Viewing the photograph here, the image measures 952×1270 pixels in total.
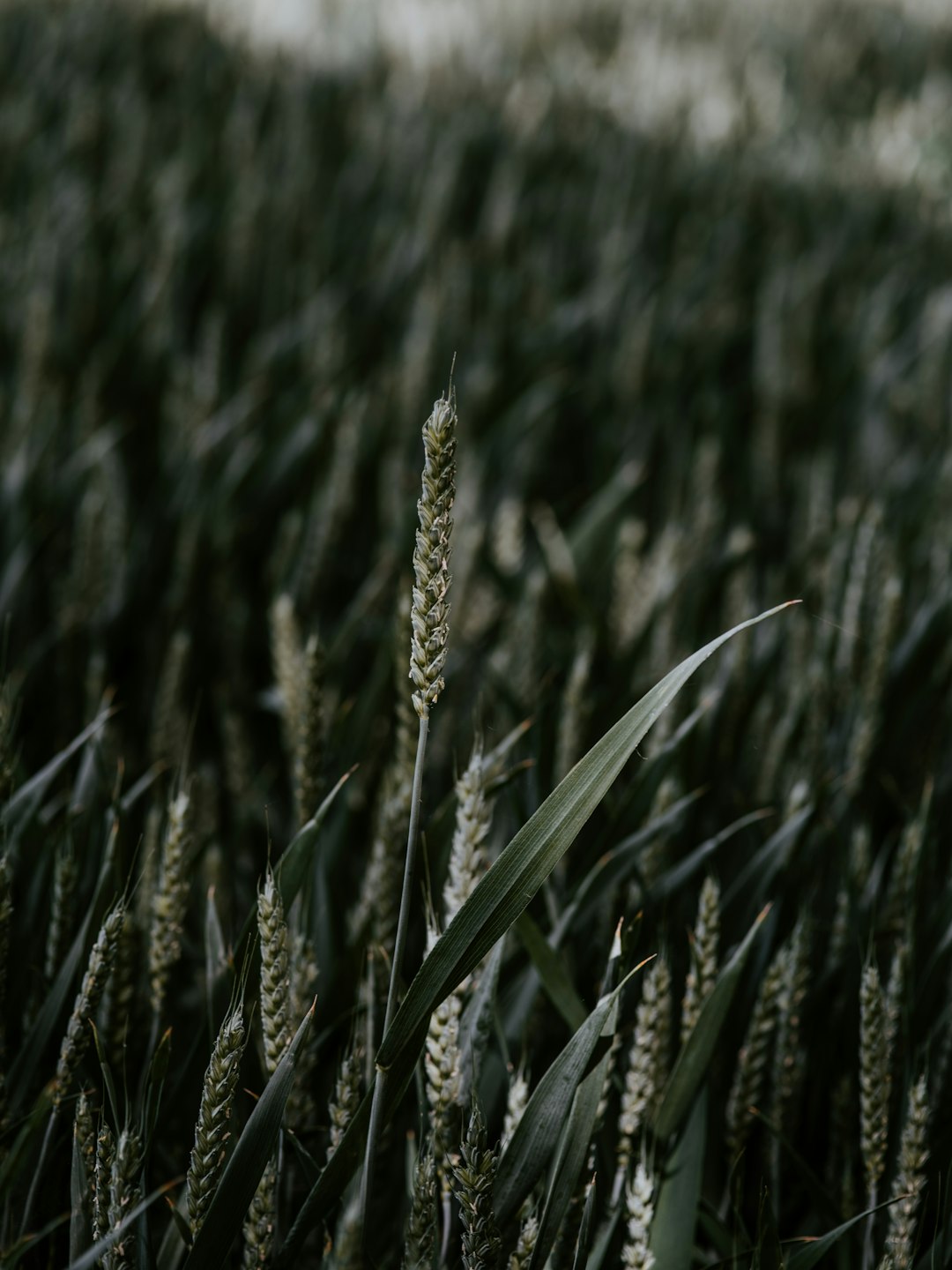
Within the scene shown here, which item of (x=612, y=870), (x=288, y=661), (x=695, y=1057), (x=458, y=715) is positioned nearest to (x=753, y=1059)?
(x=695, y=1057)

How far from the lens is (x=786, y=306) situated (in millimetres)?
2506

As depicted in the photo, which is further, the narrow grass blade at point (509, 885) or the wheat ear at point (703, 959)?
the wheat ear at point (703, 959)

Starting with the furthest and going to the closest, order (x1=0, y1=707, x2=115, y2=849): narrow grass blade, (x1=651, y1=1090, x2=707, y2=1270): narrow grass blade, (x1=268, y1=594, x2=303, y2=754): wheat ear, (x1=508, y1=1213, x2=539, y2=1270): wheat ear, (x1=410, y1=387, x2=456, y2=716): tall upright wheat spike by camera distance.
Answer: (x1=268, y1=594, x2=303, y2=754): wheat ear
(x1=0, y1=707, x2=115, y2=849): narrow grass blade
(x1=651, y1=1090, x2=707, y2=1270): narrow grass blade
(x1=508, y1=1213, x2=539, y2=1270): wheat ear
(x1=410, y1=387, x2=456, y2=716): tall upright wheat spike

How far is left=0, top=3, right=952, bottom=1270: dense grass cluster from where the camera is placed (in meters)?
0.68

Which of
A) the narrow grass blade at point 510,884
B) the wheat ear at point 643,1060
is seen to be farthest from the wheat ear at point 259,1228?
the wheat ear at point 643,1060

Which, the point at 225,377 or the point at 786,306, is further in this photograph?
the point at 786,306

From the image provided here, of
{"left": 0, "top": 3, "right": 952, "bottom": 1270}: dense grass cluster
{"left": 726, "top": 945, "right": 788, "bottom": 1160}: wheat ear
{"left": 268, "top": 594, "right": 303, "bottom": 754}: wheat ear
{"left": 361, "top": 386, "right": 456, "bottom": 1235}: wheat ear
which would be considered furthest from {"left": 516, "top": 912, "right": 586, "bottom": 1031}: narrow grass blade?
{"left": 268, "top": 594, "right": 303, "bottom": 754}: wheat ear

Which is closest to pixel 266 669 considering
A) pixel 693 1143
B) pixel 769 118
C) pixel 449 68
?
pixel 693 1143

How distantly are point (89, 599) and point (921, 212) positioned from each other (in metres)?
2.64

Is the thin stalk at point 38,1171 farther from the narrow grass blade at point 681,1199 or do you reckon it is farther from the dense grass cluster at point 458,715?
the narrow grass blade at point 681,1199

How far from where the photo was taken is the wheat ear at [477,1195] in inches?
23.6

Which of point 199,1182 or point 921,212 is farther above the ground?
point 921,212

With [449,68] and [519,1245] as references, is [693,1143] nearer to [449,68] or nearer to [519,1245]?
[519,1245]

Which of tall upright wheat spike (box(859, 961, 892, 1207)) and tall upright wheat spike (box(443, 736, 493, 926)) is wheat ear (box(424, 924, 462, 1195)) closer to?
tall upright wheat spike (box(443, 736, 493, 926))
